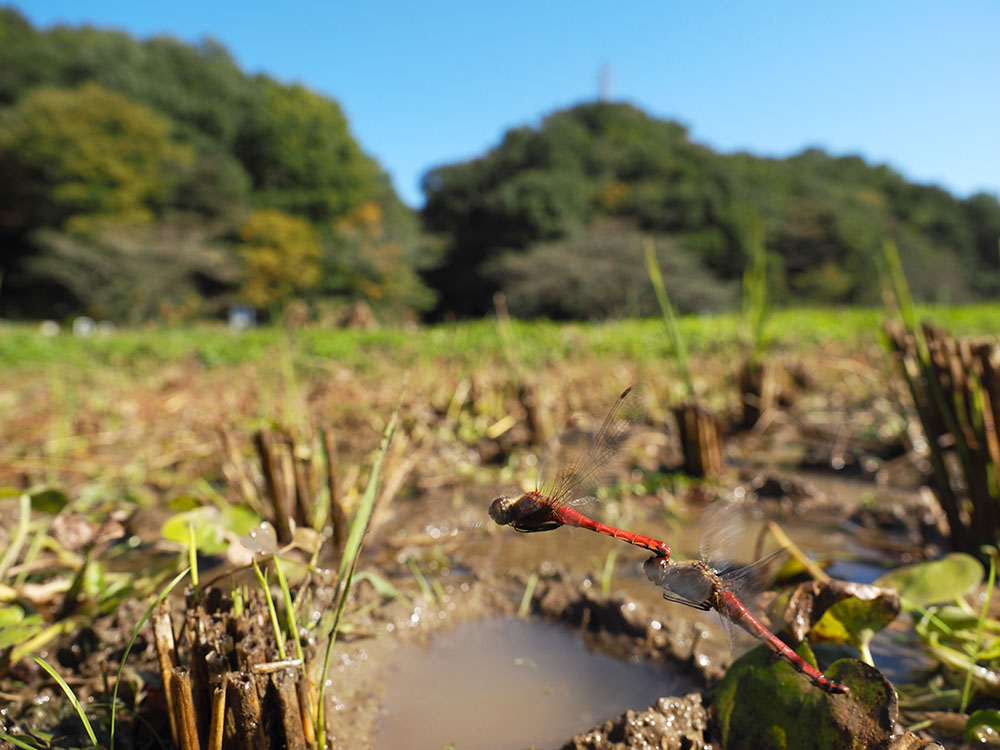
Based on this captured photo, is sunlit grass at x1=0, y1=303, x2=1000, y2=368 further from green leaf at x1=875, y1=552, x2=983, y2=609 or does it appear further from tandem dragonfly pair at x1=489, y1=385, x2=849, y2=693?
tandem dragonfly pair at x1=489, y1=385, x2=849, y2=693

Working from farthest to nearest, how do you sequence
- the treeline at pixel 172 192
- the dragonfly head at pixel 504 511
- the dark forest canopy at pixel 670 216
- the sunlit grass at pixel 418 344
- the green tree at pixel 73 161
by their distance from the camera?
the dark forest canopy at pixel 670 216 < the green tree at pixel 73 161 < the treeline at pixel 172 192 < the sunlit grass at pixel 418 344 < the dragonfly head at pixel 504 511

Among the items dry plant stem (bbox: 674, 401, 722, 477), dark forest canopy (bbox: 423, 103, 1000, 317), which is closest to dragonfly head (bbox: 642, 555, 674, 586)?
dry plant stem (bbox: 674, 401, 722, 477)

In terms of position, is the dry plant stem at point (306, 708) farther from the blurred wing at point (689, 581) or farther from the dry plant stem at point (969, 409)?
the dry plant stem at point (969, 409)

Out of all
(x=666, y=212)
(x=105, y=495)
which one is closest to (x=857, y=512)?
(x=105, y=495)

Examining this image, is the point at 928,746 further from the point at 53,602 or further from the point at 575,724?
the point at 53,602

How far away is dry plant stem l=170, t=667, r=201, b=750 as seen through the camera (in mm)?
845

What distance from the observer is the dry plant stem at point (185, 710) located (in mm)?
845

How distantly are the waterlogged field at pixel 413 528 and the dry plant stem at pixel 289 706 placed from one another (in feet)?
0.07

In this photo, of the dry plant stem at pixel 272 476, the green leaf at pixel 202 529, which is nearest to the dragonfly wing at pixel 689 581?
the green leaf at pixel 202 529

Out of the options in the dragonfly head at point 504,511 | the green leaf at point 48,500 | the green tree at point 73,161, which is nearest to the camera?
the dragonfly head at point 504,511

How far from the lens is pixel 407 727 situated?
115cm

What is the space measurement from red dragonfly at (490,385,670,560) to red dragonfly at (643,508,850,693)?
2 cm

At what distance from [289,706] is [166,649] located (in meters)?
0.20

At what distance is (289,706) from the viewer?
2.88 feet
